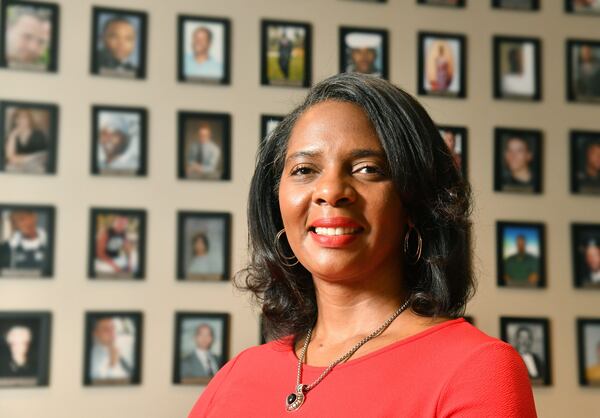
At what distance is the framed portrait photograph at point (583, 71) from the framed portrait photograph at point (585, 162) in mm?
180

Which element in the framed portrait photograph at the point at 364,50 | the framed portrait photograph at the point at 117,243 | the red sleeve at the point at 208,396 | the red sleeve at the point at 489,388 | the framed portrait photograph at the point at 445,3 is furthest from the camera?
the framed portrait photograph at the point at 445,3

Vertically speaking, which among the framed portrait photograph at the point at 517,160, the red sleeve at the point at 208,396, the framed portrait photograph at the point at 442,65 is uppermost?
the framed portrait photograph at the point at 442,65

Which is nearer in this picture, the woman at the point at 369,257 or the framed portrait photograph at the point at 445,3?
the woman at the point at 369,257

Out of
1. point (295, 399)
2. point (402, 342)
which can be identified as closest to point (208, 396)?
point (295, 399)

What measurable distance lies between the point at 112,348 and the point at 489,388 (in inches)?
101

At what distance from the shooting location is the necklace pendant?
1386 mm

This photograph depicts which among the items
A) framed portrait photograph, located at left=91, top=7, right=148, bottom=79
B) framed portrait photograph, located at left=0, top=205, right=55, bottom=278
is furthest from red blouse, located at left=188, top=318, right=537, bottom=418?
framed portrait photograph, located at left=91, top=7, right=148, bottom=79

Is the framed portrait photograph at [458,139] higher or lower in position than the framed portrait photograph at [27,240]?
higher

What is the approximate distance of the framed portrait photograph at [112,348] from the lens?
11.3 ft

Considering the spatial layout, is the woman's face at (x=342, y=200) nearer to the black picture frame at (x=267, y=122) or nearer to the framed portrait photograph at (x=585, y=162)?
the black picture frame at (x=267, y=122)

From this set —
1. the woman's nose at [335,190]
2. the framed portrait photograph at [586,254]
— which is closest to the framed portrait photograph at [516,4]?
the framed portrait photograph at [586,254]

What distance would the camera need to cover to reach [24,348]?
11.1 feet

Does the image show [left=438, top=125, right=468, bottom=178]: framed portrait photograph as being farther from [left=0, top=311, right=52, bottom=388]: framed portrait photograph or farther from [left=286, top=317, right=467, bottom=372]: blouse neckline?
[left=286, top=317, right=467, bottom=372]: blouse neckline

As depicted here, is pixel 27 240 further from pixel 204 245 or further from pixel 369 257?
pixel 369 257
